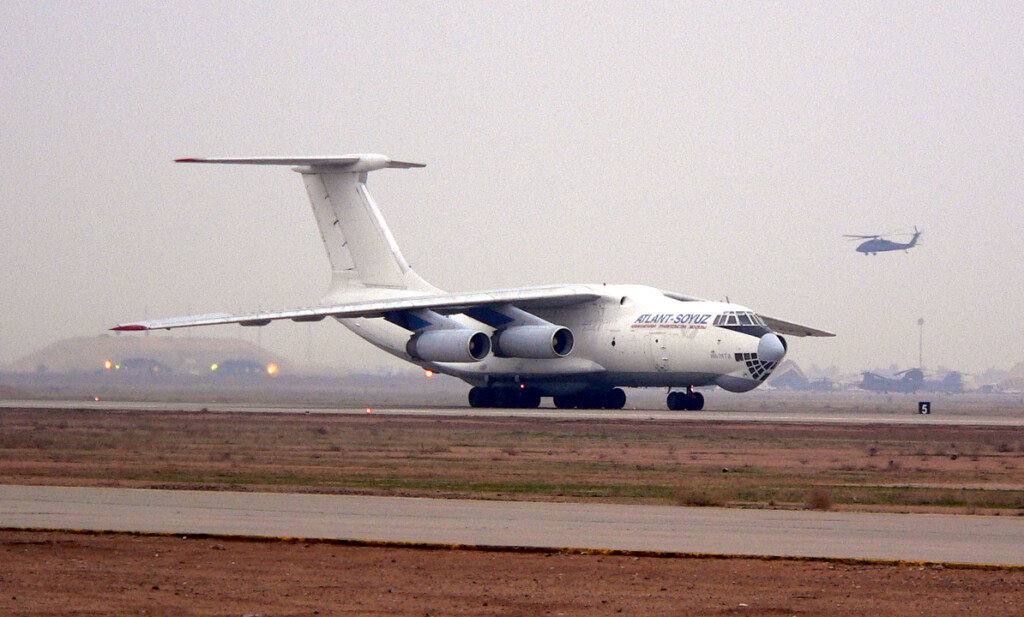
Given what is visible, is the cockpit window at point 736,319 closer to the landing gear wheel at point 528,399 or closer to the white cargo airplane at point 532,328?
the white cargo airplane at point 532,328

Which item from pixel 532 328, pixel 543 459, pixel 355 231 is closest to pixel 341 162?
pixel 355 231

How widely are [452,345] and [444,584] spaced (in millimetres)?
27488

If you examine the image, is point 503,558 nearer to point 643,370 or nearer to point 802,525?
point 802,525

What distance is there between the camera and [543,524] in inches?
459

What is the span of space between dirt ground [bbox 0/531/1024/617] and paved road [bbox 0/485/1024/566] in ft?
1.80

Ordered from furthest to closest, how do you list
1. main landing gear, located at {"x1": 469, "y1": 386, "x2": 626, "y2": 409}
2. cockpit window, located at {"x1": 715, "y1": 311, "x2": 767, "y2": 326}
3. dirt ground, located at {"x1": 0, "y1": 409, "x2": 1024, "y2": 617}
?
main landing gear, located at {"x1": 469, "y1": 386, "x2": 626, "y2": 409}
cockpit window, located at {"x1": 715, "y1": 311, "x2": 767, "y2": 326}
dirt ground, located at {"x1": 0, "y1": 409, "x2": 1024, "y2": 617}

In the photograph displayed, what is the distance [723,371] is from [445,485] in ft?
66.6

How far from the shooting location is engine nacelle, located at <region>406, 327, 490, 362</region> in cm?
3609

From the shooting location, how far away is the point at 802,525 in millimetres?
11688

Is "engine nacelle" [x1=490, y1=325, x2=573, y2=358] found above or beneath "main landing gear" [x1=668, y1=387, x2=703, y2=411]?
above

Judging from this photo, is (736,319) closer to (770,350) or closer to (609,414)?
(770,350)

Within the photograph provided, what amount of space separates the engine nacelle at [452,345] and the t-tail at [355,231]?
4.35 m

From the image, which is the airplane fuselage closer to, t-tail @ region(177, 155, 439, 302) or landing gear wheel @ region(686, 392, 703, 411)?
landing gear wheel @ region(686, 392, 703, 411)

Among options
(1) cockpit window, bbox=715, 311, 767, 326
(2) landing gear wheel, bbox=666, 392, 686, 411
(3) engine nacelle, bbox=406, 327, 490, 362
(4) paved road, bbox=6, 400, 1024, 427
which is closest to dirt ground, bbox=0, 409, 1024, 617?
(4) paved road, bbox=6, 400, 1024, 427
